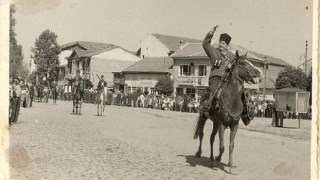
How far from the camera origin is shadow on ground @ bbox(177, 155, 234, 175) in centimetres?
584

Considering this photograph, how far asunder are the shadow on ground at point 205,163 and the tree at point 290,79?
209cm

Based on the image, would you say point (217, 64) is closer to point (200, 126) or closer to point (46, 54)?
point (200, 126)

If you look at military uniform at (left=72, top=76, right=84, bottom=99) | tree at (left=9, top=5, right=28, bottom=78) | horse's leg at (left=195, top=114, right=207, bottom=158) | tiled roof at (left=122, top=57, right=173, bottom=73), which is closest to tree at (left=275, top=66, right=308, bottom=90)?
horse's leg at (left=195, top=114, right=207, bottom=158)

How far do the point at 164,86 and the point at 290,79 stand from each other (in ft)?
44.8

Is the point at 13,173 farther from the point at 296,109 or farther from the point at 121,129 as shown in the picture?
the point at 296,109

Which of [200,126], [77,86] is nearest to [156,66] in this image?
[77,86]

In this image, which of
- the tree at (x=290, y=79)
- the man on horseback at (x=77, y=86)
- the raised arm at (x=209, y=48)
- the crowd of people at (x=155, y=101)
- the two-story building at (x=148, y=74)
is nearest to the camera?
the raised arm at (x=209, y=48)

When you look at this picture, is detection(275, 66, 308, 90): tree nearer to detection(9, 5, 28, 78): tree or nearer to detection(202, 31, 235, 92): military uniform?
detection(202, 31, 235, 92): military uniform

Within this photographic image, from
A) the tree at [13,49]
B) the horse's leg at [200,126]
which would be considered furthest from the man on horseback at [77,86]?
the horse's leg at [200,126]

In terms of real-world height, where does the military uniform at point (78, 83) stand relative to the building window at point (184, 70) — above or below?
below

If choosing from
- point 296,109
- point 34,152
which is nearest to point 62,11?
point 34,152

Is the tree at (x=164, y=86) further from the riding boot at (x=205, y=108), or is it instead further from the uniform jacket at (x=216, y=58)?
the uniform jacket at (x=216, y=58)

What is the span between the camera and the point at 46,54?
24.0 feet

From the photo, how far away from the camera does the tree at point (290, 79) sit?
7.53 m
